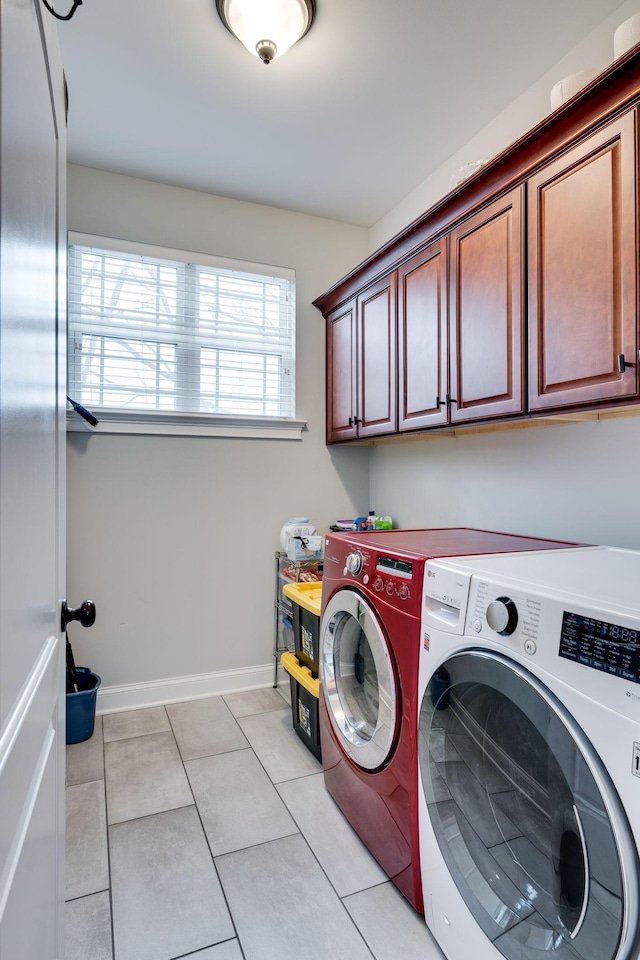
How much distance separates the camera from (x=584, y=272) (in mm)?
1403

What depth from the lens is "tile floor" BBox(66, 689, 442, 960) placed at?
1.33 meters

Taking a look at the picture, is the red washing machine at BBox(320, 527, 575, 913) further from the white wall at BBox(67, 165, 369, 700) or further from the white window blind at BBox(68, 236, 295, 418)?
the white window blind at BBox(68, 236, 295, 418)

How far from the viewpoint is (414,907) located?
140 cm

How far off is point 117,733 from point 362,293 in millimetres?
2470

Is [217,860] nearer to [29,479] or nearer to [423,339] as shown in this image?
[29,479]

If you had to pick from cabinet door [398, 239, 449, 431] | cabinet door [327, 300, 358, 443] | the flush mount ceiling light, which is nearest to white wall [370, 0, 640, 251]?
cabinet door [398, 239, 449, 431]

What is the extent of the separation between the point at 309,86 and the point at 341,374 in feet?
4.26

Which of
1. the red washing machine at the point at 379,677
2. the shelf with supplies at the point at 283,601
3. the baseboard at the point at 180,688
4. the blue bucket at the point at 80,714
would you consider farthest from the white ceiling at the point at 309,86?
the baseboard at the point at 180,688

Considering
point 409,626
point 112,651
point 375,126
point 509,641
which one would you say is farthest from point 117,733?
point 375,126

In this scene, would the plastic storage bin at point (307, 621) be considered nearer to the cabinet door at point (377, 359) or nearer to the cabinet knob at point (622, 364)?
the cabinet door at point (377, 359)

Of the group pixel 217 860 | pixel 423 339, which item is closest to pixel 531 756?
pixel 217 860

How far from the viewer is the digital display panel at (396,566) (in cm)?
140

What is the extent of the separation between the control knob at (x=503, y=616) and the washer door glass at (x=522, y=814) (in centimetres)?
6

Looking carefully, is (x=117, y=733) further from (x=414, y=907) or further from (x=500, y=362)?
(x=500, y=362)
